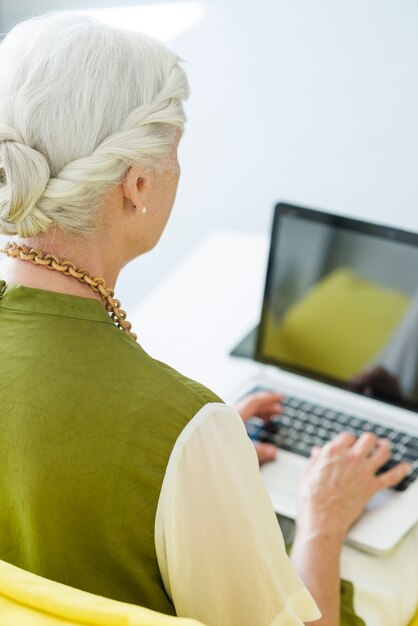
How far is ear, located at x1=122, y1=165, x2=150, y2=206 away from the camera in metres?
1.00

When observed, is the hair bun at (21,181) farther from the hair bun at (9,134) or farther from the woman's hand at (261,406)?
the woman's hand at (261,406)

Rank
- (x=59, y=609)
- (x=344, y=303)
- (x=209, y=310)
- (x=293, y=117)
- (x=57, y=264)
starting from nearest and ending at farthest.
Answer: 1. (x=59, y=609)
2. (x=57, y=264)
3. (x=344, y=303)
4. (x=209, y=310)
5. (x=293, y=117)

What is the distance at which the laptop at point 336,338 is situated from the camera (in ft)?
5.03

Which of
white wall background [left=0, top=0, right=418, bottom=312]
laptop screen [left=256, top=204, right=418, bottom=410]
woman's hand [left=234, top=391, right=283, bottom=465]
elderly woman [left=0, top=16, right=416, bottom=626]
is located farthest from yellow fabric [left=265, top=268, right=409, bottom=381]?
white wall background [left=0, top=0, right=418, bottom=312]

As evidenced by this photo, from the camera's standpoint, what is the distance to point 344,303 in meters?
1.60

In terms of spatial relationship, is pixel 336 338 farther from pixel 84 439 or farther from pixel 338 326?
pixel 84 439

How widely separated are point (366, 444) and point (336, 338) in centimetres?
23

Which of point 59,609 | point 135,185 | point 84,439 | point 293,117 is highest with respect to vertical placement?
point 135,185

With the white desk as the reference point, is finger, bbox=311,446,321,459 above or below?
below

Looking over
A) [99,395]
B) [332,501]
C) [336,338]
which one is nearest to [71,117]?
[99,395]

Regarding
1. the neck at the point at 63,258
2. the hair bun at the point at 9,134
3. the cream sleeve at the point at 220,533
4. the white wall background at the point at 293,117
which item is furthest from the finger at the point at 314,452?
the white wall background at the point at 293,117

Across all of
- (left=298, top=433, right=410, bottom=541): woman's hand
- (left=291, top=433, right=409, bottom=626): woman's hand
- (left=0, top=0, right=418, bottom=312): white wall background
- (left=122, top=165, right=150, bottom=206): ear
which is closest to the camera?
(left=122, top=165, right=150, bottom=206): ear

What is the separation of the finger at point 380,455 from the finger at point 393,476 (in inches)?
0.6

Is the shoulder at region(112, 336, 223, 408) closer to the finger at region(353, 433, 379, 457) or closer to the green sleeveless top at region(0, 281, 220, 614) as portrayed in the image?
the green sleeveless top at region(0, 281, 220, 614)
